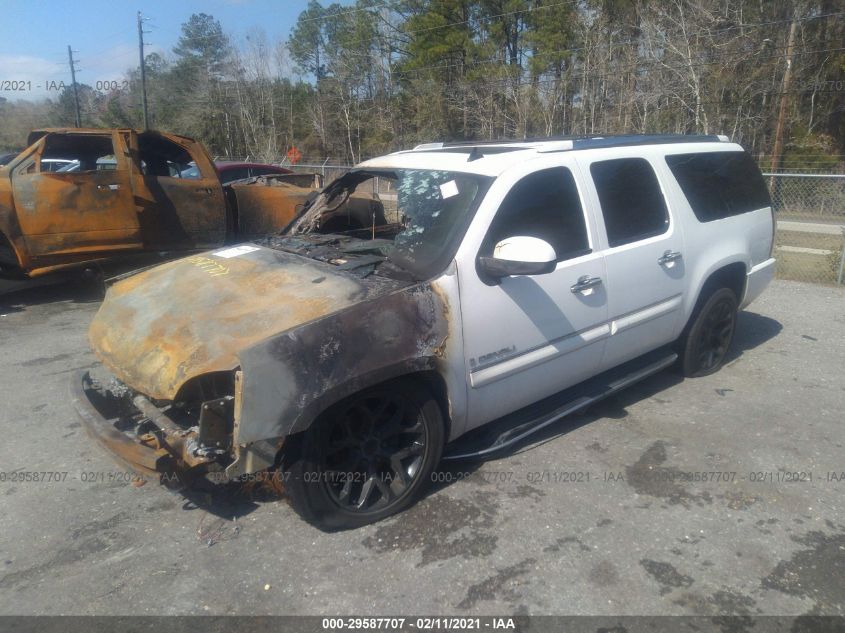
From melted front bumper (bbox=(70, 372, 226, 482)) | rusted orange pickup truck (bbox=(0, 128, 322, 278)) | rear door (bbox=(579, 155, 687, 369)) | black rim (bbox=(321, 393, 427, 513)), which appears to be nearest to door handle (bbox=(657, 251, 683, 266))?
rear door (bbox=(579, 155, 687, 369))

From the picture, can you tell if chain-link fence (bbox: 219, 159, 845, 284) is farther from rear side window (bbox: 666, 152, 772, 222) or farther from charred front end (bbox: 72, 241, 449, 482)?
charred front end (bbox: 72, 241, 449, 482)

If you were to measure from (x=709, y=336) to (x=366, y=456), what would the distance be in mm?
3420

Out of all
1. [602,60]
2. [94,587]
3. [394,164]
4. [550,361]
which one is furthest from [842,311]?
[602,60]

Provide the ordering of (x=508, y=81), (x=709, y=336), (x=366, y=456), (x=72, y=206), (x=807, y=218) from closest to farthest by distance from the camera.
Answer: (x=366, y=456)
(x=709, y=336)
(x=72, y=206)
(x=807, y=218)
(x=508, y=81)

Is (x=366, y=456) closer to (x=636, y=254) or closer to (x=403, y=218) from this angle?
(x=403, y=218)

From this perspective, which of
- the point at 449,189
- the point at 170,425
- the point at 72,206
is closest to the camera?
the point at 170,425

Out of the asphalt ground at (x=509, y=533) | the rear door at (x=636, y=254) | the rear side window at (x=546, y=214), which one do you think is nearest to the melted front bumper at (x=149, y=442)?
the asphalt ground at (x=509, y=533)

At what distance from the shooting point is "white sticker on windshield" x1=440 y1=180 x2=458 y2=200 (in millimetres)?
3623

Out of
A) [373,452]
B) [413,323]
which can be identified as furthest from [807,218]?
[373,452]

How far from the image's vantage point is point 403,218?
3895mm

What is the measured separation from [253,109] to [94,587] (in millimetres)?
50543

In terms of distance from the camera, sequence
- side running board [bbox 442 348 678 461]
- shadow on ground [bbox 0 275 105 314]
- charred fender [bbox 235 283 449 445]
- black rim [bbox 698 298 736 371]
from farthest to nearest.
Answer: shadow on ground [bbox 0 275 105 314]
black rim [bbox 698 298 736 371]
side running board [bbox 442 348 678 461]
charred fender [bbox 235 283 449 445]

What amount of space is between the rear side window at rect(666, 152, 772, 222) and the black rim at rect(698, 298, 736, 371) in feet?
2.56

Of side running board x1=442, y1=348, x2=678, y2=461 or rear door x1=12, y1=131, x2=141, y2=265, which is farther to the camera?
rear door x1=12, y1=131, x2=141, y2=265
